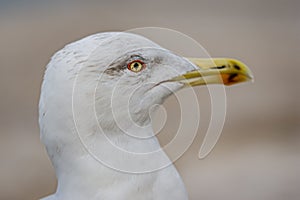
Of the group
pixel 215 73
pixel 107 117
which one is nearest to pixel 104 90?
pixel 107 117

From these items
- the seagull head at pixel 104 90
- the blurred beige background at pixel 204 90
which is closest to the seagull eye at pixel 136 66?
the seagull head at pixel 104 90

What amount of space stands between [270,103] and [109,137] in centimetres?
229

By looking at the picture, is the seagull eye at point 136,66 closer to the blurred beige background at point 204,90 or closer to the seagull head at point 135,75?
the seagull head at point 135,75

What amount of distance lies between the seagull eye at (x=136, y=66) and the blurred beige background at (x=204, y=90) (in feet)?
5.06

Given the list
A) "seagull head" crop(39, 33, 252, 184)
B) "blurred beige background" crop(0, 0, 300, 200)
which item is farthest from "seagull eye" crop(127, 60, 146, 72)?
"blurred beige background" crop(0, 0, 300, 200)

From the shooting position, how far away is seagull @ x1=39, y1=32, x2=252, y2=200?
1.26 metres

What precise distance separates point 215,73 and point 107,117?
0.24 metres

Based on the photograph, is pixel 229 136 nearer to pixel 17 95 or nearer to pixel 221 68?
pixel 17 95

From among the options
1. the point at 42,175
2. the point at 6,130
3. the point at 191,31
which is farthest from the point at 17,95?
the point at 191,31

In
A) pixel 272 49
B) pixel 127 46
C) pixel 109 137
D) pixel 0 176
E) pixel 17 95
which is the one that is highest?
pixel 272 49

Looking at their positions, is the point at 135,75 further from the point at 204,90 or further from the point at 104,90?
the point at 204,90

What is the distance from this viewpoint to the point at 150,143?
1.32 meters

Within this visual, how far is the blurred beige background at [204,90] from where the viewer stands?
2.93 m

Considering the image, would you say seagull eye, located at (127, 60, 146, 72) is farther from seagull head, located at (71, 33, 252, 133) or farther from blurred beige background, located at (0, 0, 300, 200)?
blurred beige background, located at (0, 0, 300, 200)
